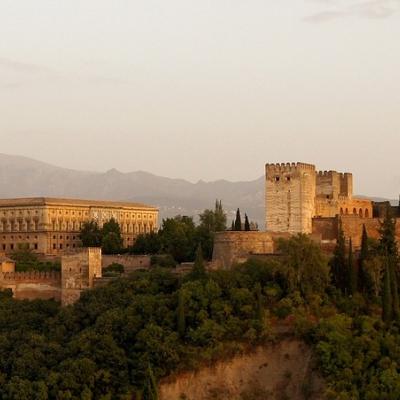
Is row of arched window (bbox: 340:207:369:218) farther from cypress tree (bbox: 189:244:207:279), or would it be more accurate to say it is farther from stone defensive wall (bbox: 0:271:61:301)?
stone defensive wall (bbox: 0:271:61:301)

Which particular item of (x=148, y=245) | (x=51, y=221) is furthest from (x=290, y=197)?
(x=51, y=221)

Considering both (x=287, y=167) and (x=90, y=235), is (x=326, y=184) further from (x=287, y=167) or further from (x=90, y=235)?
(x=90, y=235)

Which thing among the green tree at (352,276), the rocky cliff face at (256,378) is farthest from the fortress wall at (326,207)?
the rocky cliff face at (256,378)

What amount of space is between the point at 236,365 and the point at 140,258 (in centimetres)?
1431

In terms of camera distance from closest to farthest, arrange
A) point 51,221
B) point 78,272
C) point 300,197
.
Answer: point 78,272
point 300,197
point 51,221

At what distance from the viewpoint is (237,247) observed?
2147 inches

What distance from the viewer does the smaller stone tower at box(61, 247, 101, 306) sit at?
181 ft

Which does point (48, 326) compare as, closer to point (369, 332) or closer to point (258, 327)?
point (258, 327)

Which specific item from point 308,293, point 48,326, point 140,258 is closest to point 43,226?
point 140,258

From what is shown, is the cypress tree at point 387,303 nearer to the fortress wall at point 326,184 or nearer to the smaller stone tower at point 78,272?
the fortress wall at point 326,184

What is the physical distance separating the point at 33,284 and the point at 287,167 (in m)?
13.0

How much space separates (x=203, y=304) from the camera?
161 ft

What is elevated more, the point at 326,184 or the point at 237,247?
the point at 326,184

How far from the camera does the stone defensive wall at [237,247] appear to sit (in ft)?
178
